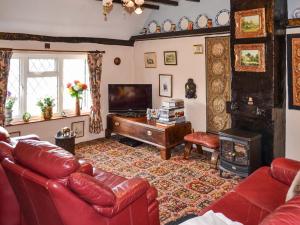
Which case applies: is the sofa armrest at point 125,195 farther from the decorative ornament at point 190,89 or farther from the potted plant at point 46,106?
the potted plant at point 46,106

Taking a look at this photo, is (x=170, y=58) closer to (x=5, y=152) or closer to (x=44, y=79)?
(x=44, y=79)

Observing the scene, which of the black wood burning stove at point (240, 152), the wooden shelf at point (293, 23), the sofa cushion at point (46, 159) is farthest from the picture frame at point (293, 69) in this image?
the sofa cushion at point (46, 159)

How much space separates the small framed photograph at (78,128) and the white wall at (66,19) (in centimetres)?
179

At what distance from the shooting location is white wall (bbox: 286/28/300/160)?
4.29 m

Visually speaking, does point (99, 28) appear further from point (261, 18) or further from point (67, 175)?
point (67, 175)

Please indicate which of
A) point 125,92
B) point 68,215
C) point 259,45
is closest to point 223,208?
point 68,215

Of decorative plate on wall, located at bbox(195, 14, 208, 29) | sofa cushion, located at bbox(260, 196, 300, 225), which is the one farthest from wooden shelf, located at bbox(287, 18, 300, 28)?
sofa cushion, located at bbox(260, 196, 300, 225)

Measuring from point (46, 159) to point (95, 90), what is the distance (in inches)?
169

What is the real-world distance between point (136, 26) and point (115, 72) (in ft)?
3.68

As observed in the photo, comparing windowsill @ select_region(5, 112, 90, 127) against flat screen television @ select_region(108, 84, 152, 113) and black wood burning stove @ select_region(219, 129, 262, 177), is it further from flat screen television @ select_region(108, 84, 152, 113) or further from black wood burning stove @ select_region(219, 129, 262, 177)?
black wood burning stove @ select_region(219, 129, 262, 177)

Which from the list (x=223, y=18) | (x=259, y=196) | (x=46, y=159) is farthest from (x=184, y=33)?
(x=46, y=159)

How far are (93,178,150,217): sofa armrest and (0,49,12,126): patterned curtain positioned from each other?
3.55 meters

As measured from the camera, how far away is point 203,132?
5.46 m

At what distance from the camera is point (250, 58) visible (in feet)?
13.8
